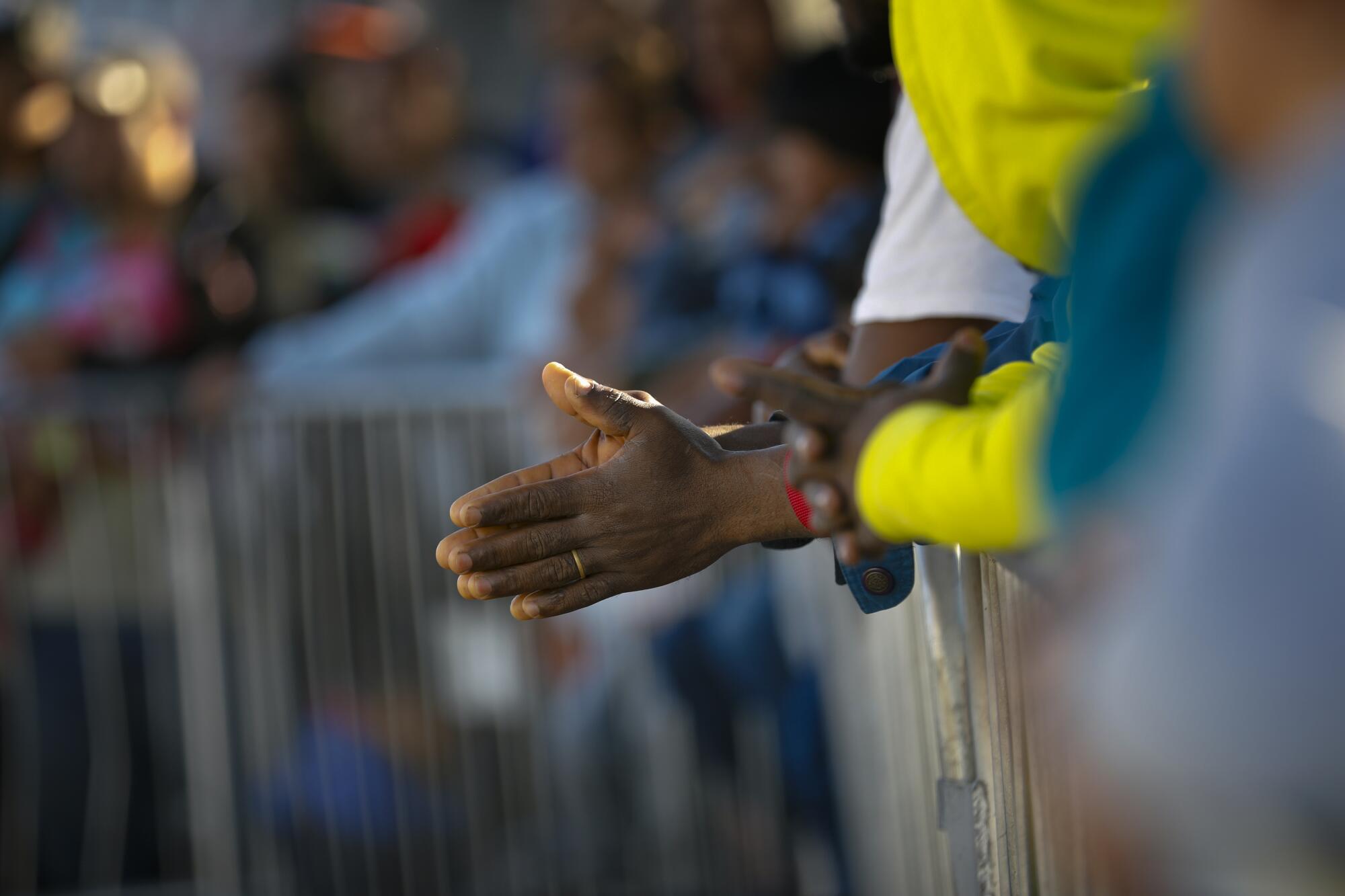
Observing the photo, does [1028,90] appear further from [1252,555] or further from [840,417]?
[1252,555]

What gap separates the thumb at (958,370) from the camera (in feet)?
4.27

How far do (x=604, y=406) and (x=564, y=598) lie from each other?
0.23 metres

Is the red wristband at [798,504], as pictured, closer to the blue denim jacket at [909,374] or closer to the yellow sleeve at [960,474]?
the blue denim jacket at [909,374]

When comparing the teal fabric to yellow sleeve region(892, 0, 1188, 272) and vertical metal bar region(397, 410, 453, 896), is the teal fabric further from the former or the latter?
vertical metal bar region(397, 410, 453, 896)

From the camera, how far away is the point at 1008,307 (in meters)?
2.08

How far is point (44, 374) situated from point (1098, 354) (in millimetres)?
4038

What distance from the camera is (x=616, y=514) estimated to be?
1.66 metres

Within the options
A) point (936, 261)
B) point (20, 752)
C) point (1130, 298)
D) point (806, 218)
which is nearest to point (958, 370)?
point (1130, 298)

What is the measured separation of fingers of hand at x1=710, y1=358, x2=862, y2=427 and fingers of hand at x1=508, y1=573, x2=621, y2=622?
417mm

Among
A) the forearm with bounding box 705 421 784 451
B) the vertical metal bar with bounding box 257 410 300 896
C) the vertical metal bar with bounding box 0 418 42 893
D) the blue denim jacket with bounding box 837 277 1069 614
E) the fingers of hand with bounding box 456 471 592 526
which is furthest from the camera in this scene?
the vertical metal bar with bounding box 0 418 42 893

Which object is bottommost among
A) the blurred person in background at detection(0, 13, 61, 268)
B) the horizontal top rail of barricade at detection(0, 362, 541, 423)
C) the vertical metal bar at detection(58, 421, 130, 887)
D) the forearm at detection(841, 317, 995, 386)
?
the vertical metal bar at detection(58, 421, 130, 887)

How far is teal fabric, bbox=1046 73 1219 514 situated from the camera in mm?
1010

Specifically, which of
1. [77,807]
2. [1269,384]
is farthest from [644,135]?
[1269,384]

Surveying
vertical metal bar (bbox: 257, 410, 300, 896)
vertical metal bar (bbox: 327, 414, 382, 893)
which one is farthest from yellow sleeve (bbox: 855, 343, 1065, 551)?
vertical metal bar (bbox: 257, 410, 300, 896)
